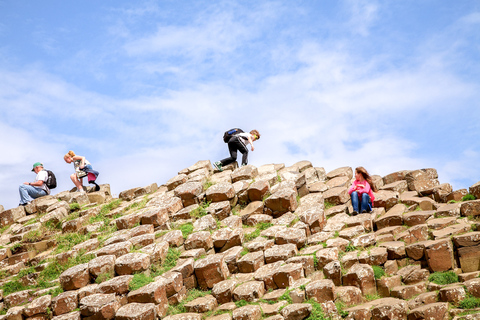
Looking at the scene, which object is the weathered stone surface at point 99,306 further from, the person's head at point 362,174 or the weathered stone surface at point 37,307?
the person's head at point 362,174

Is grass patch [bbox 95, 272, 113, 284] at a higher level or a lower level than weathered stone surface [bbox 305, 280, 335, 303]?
higher

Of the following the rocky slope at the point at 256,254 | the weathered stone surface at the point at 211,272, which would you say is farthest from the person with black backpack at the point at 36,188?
the weathered stone surface at the point at 211,272

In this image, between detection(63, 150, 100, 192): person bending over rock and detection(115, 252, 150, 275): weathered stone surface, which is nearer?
detection(115, 252, 150, 275): weathered stone surface

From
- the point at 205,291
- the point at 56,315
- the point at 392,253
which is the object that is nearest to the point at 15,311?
the point at 56,315

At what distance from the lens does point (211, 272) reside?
11.2 metres

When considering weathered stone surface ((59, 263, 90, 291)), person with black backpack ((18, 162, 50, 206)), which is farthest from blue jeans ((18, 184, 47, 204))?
A: weathered stone surface ((59, 263, 90, 291))

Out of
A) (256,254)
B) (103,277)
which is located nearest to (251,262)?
(256,254)

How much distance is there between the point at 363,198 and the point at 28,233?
36.1 ft

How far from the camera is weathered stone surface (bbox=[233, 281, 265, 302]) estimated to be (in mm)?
10219

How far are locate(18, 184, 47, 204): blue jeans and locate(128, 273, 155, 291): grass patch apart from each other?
10346 mm

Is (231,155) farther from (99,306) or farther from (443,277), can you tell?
(443,277)

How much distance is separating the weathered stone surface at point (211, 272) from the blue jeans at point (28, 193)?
11.2 meters

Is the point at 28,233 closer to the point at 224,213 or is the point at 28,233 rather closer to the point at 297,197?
the point at 224,213

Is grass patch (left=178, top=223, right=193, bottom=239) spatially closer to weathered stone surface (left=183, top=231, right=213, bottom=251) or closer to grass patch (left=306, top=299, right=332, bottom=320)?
weathered stone surface (left=183, top=231, right=213, bottom=251)
